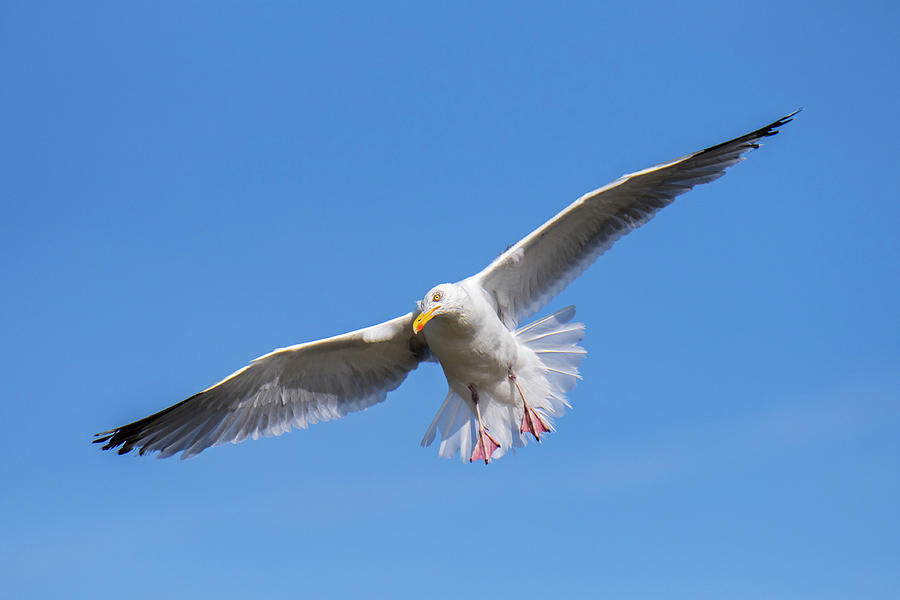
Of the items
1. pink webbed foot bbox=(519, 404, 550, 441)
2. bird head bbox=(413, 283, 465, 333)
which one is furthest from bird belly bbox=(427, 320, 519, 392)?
pink webbed foot bbox=(519, 404, 550, 441)

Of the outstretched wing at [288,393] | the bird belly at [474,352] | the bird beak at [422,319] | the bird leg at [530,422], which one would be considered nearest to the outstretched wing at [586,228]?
the bird belly at [474,352]

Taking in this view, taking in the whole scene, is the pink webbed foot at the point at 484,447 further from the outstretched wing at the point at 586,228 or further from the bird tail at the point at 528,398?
the outstretched wing at the point at 586,228

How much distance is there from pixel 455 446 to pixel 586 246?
2123 mm

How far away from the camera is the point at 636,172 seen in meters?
7.64

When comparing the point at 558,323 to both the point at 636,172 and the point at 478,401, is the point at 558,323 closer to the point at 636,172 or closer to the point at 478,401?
the point at 478,401

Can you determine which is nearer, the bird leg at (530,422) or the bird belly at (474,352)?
the bird belly at (474,352)

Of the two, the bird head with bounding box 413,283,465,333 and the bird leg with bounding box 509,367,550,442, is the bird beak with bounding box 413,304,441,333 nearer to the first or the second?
the bird head with bounding box 413,283,465,333

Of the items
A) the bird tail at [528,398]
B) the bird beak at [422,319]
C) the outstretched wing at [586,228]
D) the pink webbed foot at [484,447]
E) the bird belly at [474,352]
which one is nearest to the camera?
the bird beak at [422,319]

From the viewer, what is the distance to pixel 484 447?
789 centimetres

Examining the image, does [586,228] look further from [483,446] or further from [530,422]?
[483,446]

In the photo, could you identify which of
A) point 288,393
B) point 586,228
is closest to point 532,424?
point 586,228

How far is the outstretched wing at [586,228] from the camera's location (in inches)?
305

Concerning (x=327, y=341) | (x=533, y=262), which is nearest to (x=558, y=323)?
(x=533, y=262)

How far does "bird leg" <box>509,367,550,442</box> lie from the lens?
7.95m
